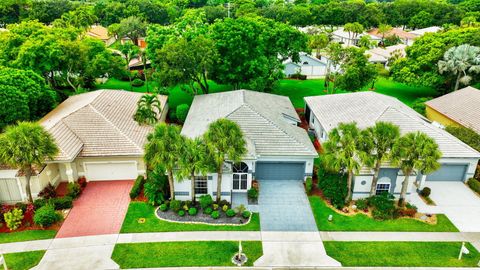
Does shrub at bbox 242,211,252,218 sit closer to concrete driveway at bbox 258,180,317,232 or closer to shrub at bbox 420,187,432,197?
concrete driveway at bbox 258,180,317,232

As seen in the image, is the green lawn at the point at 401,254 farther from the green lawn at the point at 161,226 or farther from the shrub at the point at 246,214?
the shrub at the point at 246,214

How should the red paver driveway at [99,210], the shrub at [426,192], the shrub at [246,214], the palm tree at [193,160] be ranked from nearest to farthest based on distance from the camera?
1. the palm tree at [193,160]
2. the red paver driveway at [99,210]
3. the shrub at [246,214]
4. the shrub at [426,192]

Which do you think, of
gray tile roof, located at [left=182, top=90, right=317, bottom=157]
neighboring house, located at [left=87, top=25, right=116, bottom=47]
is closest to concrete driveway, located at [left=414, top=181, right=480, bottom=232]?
gray tile roof, located at [left=182, top=90, right=317, bottom=157]

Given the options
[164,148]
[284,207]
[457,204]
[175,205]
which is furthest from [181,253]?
[457,204]

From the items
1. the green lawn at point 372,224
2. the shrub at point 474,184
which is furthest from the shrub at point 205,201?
the shrub at point 474,184

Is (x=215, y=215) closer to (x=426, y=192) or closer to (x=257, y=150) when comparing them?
(x=257, y=150)

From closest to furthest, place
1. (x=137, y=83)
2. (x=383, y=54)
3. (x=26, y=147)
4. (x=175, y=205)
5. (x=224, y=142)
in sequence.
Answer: (x=26, y=147)
(x=224, y=142)
(x=175, y=205)
(x=137, y=83)
(x=383, y=54)
